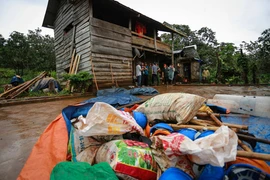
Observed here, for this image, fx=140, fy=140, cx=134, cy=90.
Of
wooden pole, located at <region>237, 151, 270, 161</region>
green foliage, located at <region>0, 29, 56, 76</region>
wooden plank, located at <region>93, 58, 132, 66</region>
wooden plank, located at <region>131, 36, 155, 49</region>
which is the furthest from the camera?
green foliage, located at <region>0, 29, 56, 76</region>

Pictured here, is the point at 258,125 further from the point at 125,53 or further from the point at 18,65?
the point at 18,65

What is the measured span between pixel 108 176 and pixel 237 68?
53.1 ft

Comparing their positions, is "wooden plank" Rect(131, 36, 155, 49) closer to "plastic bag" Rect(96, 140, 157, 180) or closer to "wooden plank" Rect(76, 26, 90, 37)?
"wooden plank" Rect(76, 26, 90, 37)

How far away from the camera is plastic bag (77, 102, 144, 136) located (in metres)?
1.24

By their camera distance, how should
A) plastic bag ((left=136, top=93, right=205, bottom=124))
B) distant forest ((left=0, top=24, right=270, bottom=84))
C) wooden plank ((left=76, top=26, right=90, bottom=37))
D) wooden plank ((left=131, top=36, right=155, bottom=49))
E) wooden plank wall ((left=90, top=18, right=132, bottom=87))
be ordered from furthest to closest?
distant forest ((left=0, top=24, right=270, bottom=84)) < wooden plank ((left=131, top=36, right=155, bottom=49)) < wooden plank wall ((left=90, top=18, right=132, bottom=87)) < wooden plank ((left=76, top=26, right=90, bottom=37)) < plastic bag ((left=136, top=93, right=205, bottom=124))

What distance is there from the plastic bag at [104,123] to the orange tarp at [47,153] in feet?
0.99

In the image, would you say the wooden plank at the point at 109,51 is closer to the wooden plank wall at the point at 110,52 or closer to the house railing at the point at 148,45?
the wooden plank wall at the point at 110,52

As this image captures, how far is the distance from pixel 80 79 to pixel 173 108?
530 cm

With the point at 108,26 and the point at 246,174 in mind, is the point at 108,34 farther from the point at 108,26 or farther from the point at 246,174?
the point at 246,174

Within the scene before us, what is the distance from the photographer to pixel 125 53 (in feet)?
27.0

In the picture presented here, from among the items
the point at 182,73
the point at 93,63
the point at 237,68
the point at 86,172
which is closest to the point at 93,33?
the point at 93,63

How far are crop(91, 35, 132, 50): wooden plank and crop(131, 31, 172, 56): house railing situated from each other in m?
0.73

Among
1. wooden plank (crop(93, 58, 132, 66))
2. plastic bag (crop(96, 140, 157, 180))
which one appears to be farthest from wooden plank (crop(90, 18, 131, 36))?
plastic bag (crop(96, 140, 157, 180))

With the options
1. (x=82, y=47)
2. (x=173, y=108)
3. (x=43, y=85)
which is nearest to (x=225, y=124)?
(x=173, y=108)
